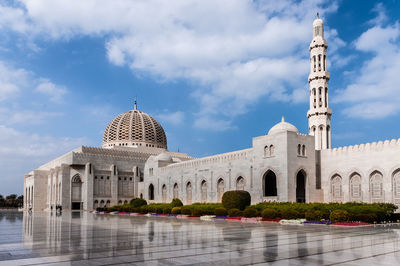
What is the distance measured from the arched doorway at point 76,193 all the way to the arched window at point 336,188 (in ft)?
107

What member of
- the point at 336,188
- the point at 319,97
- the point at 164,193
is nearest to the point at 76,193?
the point at 164,193

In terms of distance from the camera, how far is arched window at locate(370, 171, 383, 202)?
26938 mm

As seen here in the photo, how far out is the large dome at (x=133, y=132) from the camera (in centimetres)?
6122

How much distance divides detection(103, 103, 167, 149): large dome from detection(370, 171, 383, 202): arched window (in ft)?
132

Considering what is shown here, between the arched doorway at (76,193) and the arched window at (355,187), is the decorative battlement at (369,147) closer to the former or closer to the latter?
the arched window at (355,187)

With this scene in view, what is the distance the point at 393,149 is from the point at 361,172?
2.92 metres

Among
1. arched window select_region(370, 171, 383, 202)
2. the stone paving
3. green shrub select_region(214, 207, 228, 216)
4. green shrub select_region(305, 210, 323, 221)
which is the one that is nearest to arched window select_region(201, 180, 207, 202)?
green shrub select_region(214, 207, 228, 216)

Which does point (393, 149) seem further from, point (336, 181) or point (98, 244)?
point (98, 244)

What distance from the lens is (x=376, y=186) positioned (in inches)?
1074

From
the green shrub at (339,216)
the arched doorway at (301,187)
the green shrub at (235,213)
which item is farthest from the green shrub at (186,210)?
the green shrub at (339,216)

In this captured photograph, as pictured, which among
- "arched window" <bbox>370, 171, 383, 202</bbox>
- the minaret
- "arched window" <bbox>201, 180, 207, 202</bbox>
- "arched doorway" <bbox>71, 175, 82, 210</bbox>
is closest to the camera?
"arched window" <bbox>370, 171, 383, 202</bbox>

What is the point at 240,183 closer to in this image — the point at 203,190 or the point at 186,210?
the point at 203,190

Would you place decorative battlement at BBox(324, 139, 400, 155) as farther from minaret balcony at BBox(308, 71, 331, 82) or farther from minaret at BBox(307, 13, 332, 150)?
minaret balcony at BBox(308, 71, 331, 82)

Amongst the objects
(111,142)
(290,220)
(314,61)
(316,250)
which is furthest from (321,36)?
(111,142)
